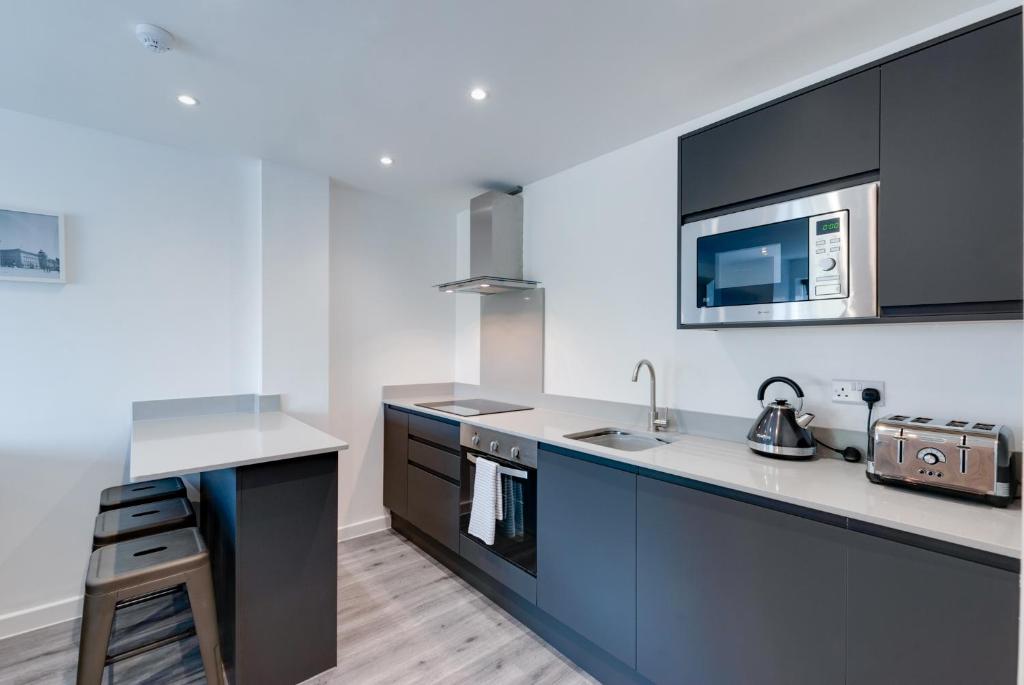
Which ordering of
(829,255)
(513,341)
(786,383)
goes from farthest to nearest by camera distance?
1. (513,341)
2. (786,383)
3. (829,255)

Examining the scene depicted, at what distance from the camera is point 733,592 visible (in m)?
1.42

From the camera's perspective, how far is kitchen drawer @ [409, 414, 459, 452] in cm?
262

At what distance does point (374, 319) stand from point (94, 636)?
225 cm

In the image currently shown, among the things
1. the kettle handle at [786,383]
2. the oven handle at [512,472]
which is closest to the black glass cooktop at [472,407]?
the oven handle at [512,472]

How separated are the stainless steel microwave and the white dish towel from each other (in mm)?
1169

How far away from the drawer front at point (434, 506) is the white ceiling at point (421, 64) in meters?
1.94

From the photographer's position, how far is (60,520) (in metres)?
2.27

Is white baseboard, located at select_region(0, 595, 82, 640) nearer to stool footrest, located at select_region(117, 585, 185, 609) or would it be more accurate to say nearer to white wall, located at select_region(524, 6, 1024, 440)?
stool footrest, located at select_region(117, 585, 185, 609)

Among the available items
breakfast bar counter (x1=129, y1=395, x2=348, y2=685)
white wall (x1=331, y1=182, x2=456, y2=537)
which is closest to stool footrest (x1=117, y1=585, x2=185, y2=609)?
breakfast bar counter (x1=129, y1=395, x2=348, y2=685)

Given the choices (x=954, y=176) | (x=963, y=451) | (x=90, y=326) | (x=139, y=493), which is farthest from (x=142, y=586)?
(x=954, y=176)

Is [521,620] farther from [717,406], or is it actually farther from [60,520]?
[60,520]

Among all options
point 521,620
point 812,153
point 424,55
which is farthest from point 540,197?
point 521,620

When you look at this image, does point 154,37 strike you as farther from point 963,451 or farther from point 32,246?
point 963,451

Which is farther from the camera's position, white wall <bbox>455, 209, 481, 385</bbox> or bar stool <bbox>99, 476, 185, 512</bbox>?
white wall <bbox>455, 209, 481, 385</bbox>
